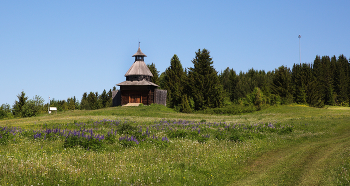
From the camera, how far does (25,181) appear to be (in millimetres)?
8000

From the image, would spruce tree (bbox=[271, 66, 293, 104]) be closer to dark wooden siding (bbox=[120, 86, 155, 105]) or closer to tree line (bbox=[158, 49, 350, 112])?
tree line (bbox=[158, 49, 350, 112])

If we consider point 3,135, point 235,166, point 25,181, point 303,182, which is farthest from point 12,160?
point 303,182

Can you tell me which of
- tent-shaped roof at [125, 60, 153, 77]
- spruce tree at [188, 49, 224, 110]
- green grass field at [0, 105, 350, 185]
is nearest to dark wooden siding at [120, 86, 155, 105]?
tent-shaped roof at [125, 60, 153, 77]

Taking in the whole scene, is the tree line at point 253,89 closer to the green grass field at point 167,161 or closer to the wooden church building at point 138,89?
the wooden church building at point 138,89

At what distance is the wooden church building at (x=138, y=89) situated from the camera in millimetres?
58281

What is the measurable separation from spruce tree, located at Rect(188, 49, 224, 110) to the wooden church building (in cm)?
1104

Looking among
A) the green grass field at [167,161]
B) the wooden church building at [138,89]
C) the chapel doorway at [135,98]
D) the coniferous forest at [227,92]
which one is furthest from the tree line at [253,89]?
the green grass field at [167,161]

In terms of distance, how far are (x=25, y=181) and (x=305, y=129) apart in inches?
745

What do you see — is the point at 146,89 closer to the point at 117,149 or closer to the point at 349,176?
the point at 117,149

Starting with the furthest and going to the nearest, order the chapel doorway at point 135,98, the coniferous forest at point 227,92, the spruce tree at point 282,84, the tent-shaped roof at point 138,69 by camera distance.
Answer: the tent-shaped roof at point 138,69
the spruce tree at point 282,84
the chapel doorway at point 135,98
the coniferous forest at point 227,92

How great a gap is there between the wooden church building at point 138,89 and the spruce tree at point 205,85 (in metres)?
11.0

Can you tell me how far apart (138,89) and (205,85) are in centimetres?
1549

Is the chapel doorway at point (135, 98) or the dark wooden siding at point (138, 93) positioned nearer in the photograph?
the dark wooden siding at point (138, 93)

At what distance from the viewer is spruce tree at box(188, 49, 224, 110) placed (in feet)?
165
